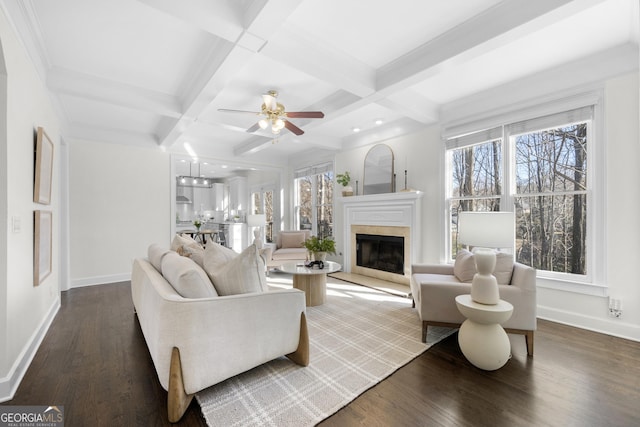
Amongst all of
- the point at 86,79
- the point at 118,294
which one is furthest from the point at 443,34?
the point at 118,294

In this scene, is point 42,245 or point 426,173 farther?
point 426,173

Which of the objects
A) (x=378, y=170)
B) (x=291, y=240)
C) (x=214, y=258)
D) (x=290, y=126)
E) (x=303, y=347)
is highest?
(x=290, y=126)

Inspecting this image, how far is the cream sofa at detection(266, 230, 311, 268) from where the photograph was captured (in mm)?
5238

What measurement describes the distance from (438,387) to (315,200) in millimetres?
4886

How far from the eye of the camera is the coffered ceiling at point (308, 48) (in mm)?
1991

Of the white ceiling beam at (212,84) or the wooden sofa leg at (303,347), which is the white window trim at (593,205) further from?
the white ceiling beam at (212,84)

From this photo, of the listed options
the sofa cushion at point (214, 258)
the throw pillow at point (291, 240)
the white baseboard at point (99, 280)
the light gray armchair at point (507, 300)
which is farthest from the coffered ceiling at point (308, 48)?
the throw pillow at point (291, 240)

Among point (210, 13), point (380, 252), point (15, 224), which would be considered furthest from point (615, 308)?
point (15, 224)

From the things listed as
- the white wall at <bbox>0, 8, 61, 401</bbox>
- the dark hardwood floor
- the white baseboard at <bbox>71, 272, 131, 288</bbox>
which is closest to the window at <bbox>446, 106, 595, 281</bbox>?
the dark hardwood floor

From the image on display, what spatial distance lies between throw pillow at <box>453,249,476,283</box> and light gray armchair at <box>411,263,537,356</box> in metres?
0.29

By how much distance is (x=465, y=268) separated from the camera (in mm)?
2779

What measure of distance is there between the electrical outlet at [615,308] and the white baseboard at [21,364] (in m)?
4.80

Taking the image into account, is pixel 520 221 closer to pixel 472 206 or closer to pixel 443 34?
pixel 472 206

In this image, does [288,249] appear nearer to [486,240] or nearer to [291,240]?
[291,240]
